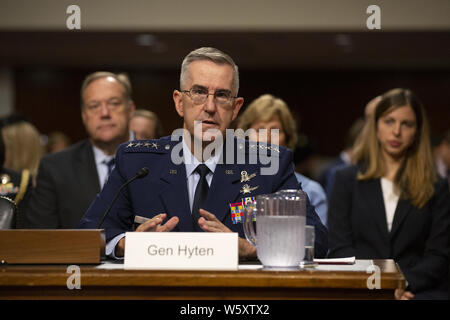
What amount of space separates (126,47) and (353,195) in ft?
20.3

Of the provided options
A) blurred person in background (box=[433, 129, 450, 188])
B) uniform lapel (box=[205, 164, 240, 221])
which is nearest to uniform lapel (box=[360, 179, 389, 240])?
uniform lapel (box=[205, 164, 240, 221])

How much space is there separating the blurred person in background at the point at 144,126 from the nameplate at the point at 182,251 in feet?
7.47

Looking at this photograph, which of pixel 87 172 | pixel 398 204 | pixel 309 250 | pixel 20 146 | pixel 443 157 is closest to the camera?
pixel 309 250

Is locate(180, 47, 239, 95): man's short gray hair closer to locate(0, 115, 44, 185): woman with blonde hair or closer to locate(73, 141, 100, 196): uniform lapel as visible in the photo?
locate(73, 141, 100, 196): uniform lapel

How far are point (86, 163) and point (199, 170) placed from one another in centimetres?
139

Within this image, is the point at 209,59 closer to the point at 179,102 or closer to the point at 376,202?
the point at 179,102

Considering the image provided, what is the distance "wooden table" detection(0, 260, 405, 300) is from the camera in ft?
5.74

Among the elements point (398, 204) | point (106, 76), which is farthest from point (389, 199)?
point (106, 76)

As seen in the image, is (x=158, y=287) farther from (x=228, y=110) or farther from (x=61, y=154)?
(x=61, y=154)

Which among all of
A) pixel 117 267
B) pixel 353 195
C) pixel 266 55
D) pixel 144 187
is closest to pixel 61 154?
pixel 144 187

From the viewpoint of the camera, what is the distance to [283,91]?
1114 centimetres

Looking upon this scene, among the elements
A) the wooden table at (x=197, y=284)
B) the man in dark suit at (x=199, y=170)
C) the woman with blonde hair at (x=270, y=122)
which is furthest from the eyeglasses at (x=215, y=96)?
the woman with blonde hair at (x=270, y=122)

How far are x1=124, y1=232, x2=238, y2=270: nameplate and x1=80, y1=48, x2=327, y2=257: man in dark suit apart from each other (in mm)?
515

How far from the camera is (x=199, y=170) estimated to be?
2.46 meters
